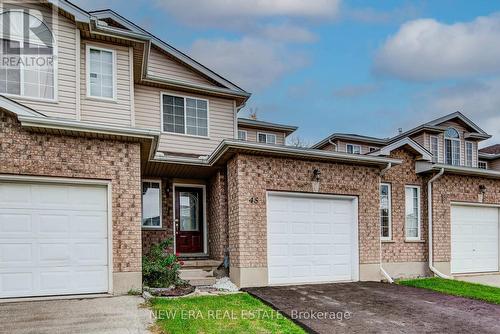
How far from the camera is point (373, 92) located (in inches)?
1105

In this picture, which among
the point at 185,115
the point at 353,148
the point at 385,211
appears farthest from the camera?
the point at 353,148

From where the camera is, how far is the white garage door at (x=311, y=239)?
9.66 m

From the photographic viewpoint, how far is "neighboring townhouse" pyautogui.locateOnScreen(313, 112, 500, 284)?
12.0m

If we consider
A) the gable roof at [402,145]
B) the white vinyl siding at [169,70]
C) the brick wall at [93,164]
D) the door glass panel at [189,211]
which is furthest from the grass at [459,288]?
the white vinyl siding at [169,70]

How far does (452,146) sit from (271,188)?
14153mm

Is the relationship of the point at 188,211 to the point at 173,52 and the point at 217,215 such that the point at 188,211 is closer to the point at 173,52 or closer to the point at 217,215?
the point at 217,215

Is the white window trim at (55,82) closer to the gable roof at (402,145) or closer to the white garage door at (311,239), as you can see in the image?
the white garage door at (311,239)

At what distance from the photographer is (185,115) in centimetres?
1289

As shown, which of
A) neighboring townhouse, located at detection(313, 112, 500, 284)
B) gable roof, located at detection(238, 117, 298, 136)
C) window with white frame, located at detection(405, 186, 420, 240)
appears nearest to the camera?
neighboring townhouse, located at detection(313, 112, 500, 284)

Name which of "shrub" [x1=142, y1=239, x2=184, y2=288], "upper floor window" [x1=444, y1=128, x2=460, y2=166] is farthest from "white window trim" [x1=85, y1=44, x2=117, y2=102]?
"upper floor window" [x1=444, y1=128, x2=460, y2=166]

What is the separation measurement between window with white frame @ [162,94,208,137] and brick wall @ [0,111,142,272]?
4500 millimetres

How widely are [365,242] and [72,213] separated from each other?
7.39 m

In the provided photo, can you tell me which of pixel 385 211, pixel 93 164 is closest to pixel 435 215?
pixel 385 211

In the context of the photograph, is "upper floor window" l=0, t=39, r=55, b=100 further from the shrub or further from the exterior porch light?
the exterior porch light
